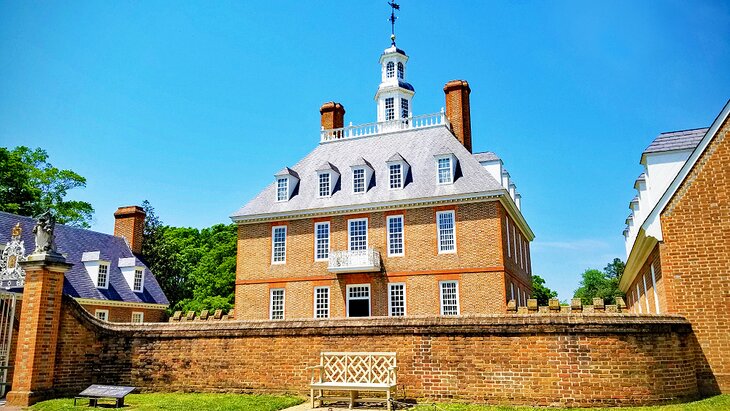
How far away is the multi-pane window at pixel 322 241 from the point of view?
25906 millimetres

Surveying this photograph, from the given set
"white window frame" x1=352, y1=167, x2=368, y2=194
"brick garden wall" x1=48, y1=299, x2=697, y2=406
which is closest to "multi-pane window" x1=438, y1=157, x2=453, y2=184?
"white window frame" x1=352, y1=167, x2=368, y2=194

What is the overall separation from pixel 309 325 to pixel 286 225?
15.4 metres

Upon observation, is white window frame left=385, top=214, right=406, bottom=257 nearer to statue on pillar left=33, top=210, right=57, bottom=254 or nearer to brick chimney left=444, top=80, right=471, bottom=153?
brick chimney left=444, top=80, right=471, bottom=153

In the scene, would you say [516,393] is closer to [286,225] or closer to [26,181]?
[286,225]

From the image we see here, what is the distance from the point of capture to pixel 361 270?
24.5 meters

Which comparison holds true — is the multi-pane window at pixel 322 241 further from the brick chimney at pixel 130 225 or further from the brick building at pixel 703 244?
the brick building at pixel 703 244

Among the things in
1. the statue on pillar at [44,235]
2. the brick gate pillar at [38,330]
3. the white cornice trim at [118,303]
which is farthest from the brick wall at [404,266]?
the statue on pillar at [44,235]

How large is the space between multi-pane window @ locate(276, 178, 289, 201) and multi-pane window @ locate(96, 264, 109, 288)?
34.0 feet

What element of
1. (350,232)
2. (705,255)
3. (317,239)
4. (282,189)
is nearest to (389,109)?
(282,189)

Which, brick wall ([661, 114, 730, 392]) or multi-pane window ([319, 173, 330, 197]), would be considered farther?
multi-pane window ([319, 173, 330, 197])

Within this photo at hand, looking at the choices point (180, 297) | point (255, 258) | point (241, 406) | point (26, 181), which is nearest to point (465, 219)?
point (255, 258)

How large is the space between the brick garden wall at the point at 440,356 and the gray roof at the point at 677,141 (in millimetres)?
6574

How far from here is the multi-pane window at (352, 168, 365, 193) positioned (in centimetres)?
2676

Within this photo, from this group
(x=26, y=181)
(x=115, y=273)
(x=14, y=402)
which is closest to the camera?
(x=14, y=402)
